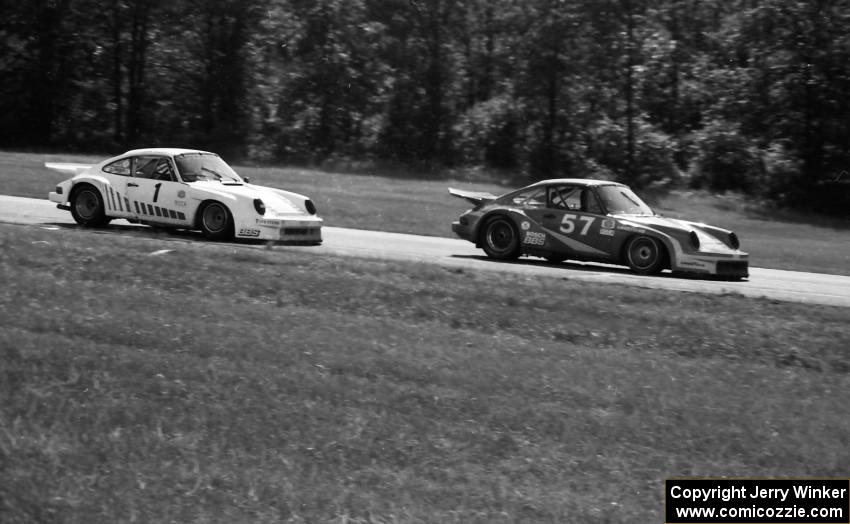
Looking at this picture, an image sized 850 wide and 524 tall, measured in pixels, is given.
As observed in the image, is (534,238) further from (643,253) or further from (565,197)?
(643,253)

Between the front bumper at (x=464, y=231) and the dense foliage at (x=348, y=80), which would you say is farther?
the dense foliage at (x=348, y=80)

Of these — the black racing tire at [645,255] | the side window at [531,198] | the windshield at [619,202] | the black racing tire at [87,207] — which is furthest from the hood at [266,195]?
the black racing tire at [645,255]

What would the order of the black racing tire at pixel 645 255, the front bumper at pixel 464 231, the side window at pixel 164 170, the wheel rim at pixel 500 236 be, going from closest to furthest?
the black racing tire at pixel 645 255 → the side window at pixel 164 170 → the wheel rim at pixel 500 236 → the front bumper at pixel 464 231

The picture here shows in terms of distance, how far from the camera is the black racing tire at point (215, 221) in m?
15.5

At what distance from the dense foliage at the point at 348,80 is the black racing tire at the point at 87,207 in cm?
2466

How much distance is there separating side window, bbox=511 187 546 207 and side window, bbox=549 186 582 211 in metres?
0.14

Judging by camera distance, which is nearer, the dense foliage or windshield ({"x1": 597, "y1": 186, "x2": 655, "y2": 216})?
windshield ({"x1": 597, "y1": 186, "x2": 655, "y2": 216})

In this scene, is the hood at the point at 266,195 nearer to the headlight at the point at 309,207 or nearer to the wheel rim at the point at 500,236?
the headlight at the point at 309,207

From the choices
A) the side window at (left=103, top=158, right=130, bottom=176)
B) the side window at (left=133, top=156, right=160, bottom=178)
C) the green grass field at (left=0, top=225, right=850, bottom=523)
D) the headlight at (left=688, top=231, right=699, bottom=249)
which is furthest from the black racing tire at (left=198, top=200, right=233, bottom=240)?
the headlight at (left=688, top=231, right=699, bottom=249)

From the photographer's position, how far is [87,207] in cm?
1641

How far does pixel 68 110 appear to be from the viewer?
144 ft

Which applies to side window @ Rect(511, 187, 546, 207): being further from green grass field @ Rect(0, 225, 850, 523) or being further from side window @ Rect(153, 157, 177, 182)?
side window @ Rect(153, 157, 177, 182)

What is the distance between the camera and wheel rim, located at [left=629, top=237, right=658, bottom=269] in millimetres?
15062

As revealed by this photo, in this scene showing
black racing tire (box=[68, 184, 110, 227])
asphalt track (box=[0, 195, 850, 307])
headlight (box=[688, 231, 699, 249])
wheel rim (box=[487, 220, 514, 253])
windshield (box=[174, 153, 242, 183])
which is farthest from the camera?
black racing tire (box=[68, 184, 110, 227])
